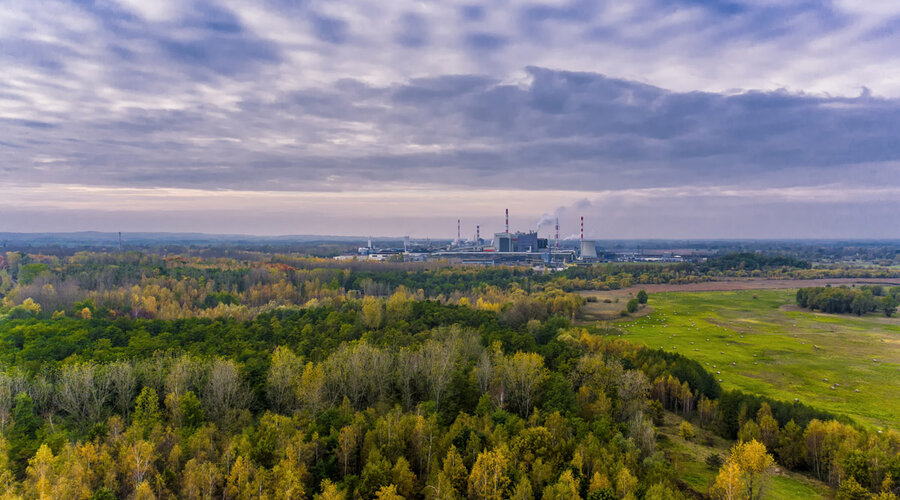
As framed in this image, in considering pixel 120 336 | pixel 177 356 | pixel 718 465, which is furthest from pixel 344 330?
pixel 718 465

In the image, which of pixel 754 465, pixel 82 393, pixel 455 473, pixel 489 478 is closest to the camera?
pixel 489 478

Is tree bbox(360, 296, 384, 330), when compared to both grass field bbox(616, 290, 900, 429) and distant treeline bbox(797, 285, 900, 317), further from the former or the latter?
distant treeline bbox(797, 285, 900, 317)

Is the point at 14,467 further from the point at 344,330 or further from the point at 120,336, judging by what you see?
the point at 344,330

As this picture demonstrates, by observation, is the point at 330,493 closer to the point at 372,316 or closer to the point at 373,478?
the point at 373,478

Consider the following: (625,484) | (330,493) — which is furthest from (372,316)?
(625,484)

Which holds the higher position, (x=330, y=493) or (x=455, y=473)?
(x=330, y=493)

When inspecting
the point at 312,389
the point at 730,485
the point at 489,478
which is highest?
the point at 312,389

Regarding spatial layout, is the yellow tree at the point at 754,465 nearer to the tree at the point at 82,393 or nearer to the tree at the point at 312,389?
the tree at the point at 312,389
